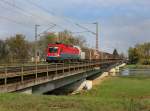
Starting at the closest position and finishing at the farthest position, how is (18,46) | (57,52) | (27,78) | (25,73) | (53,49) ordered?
(25,73) < (27,78) < (57,52) < (53,49) < (18,46)

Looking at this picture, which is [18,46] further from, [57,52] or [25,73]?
[25,73]

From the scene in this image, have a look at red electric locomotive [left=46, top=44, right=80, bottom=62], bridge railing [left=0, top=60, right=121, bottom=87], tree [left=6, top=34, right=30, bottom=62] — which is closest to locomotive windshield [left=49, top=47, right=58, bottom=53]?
red electric locomotive [left=46, top=44, right=80, bottom=62]

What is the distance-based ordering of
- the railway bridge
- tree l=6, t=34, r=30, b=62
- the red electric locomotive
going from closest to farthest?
the railway bridge < the red electric locomotive < tree l=6, t=34, r=30, b=62

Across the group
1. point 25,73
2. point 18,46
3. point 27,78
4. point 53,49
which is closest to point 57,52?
point 53,49

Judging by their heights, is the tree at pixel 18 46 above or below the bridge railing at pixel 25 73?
above

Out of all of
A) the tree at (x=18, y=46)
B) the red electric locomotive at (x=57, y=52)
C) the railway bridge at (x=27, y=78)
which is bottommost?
the railway bridge at (x=27, y=78)

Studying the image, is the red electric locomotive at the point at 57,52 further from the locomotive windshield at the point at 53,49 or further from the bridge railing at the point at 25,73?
the bridge railing at the point at 25,73

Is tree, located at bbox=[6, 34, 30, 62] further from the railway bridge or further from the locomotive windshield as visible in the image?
the railway bridge

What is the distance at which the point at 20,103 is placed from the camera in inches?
683

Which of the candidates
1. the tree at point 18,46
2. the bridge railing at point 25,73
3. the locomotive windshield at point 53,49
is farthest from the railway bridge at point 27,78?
the tree at point 18,46

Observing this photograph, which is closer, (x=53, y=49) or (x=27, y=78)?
(x=27, y=78)

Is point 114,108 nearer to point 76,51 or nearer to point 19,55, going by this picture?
point 76,51

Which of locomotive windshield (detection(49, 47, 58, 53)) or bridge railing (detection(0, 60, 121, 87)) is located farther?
locomotive windshield (detection(49, 47, 58, 53))

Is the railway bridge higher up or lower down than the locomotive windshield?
lower down
